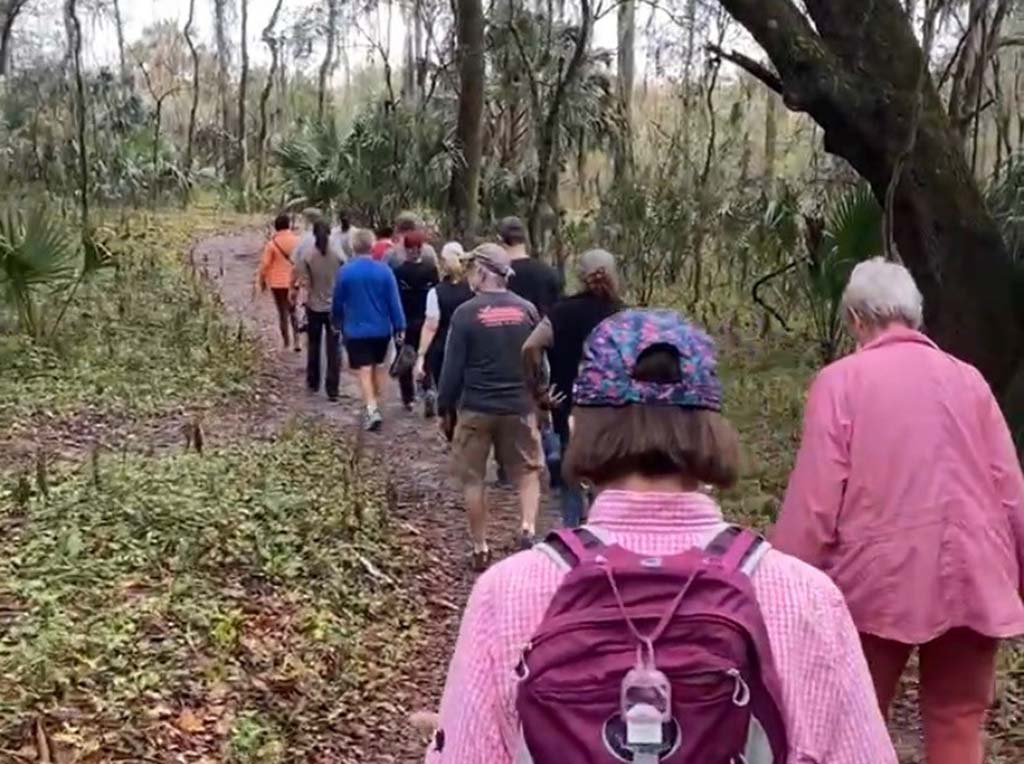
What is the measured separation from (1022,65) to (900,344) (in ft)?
79.7

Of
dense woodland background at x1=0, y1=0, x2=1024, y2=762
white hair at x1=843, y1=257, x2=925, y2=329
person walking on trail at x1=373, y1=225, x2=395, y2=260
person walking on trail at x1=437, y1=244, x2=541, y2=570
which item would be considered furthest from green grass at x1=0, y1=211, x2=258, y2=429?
white hair at x1=843, y1=257, x2=925, y2=329

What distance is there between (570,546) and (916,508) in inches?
88.3

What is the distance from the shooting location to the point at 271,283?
1564 centimetres

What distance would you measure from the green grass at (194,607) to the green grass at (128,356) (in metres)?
2.46

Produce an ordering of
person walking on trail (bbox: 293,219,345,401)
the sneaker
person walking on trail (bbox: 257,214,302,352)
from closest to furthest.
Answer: the sneaker
person walking on trail (bbox: 293,219,345,401)
person walking on trail (bbox: 257,214,302,352)

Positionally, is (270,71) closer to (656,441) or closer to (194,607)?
(194,607)

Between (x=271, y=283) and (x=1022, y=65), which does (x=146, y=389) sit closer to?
(x=271, y=283)

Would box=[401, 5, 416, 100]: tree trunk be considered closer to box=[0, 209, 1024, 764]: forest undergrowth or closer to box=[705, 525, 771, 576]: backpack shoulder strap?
box=[0, 209, 1024, 764]: forest undergrowth

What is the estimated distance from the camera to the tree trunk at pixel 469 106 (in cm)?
1862

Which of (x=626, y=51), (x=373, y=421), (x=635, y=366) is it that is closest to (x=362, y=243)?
(x=373, y=421)

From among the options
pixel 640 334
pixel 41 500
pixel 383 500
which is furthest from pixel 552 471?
pixel 640 334

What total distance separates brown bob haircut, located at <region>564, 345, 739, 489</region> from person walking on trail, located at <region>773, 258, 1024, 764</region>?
198 centimetres

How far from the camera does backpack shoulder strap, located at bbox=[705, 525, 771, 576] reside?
1.86 meters

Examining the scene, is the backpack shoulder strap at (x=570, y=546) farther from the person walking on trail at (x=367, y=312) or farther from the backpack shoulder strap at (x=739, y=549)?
the person walking on trail at (x=367, y=312)
